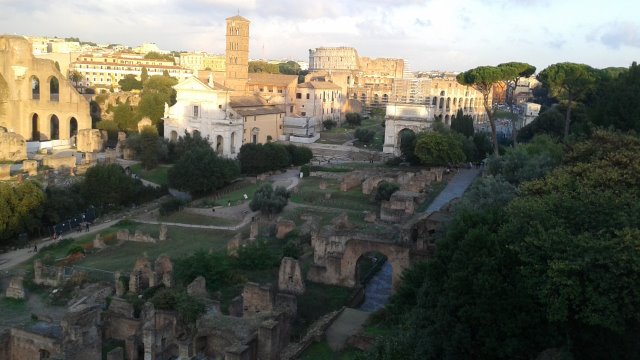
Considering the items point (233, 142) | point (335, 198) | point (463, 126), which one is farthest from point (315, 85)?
point (335, 198)

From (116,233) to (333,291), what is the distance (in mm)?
12105

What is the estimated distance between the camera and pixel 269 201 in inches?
1104

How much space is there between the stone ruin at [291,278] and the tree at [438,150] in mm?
21410

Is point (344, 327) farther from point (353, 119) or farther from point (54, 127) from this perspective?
point (353, 119)

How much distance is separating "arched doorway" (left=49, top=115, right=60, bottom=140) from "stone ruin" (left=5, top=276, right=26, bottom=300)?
112 ft

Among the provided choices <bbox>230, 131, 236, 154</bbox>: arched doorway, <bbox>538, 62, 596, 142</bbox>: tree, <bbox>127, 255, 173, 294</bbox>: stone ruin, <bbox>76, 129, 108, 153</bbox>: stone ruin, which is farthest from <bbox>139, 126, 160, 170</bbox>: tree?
<bbox>538, 62, 596, 142</bbox>: tree

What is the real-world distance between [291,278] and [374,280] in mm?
3382

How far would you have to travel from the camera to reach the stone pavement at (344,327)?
13938 mm

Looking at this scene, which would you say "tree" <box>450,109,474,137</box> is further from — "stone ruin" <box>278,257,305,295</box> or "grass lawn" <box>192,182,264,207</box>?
"stone ruin" <box>278,257,305,295</box>

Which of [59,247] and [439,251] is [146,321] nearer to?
[439,251]

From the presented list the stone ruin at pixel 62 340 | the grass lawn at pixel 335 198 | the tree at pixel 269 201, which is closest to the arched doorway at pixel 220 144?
the grass lawn at pixel 335 198

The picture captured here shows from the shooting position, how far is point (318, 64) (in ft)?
396

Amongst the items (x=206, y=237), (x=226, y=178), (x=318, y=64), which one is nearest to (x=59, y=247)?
(x=206, y=237)

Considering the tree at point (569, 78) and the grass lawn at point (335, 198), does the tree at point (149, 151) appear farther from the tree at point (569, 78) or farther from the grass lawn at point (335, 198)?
the tree at point (569, 78)
